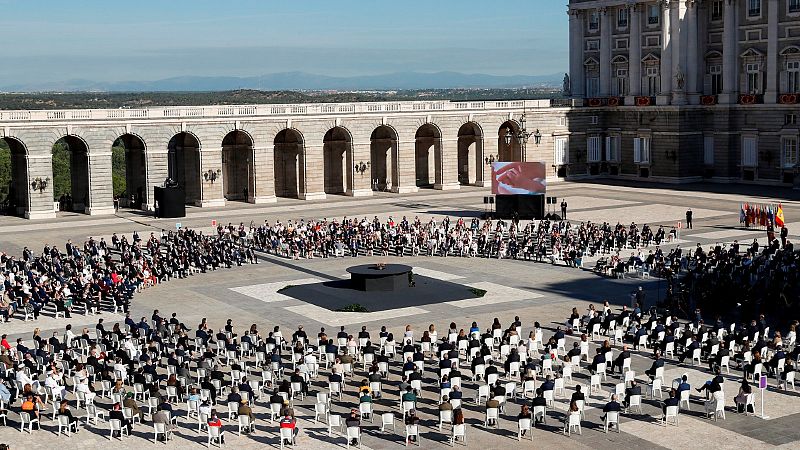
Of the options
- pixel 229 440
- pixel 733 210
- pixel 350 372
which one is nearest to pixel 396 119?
pixel 733 210

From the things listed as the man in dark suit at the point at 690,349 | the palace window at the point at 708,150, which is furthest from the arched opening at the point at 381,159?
the man in dark suit at the point at 690,349

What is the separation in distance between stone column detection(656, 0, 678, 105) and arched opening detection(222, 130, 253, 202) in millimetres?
33944

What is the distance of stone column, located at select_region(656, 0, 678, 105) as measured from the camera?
8819 cm

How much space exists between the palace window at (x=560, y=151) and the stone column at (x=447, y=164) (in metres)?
9.61

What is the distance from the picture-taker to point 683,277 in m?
46.2

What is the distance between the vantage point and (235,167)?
83.5 metres

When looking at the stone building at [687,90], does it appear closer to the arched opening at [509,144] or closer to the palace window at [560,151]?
the palace window at [560,151]

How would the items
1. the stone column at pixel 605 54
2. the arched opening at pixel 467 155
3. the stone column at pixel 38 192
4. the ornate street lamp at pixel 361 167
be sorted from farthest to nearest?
1. the stone column at pixel 605 54
2. the arched opening at pixel 467 155
3. the ornate street lamp at pixel 361 167
4. the stone column at pixel 38 192

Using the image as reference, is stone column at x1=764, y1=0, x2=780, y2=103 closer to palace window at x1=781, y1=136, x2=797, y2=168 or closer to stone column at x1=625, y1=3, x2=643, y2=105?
palace window at x1=781, y1=136, x2=797, y2=168

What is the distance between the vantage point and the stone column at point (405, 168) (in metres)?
86.1

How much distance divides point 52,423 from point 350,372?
829 cm

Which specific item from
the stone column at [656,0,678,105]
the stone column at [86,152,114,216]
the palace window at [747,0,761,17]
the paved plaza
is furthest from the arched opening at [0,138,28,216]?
the palace window at [747,0,761,17]

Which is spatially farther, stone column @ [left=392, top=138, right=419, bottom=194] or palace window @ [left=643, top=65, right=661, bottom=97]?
palace window @ [left=643, top=65, right=661, bottom=97]

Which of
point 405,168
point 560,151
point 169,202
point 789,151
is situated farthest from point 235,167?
point 789,151
